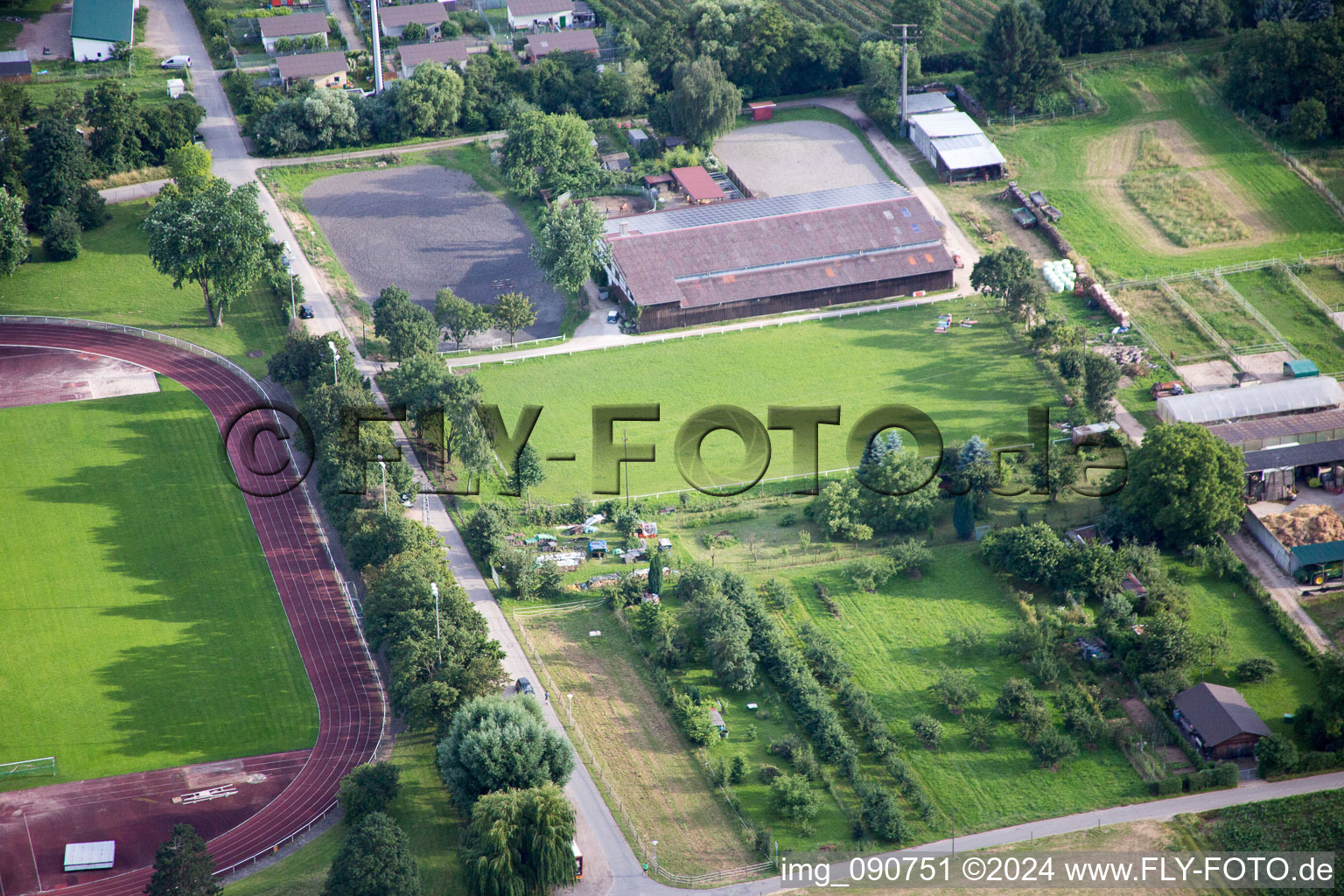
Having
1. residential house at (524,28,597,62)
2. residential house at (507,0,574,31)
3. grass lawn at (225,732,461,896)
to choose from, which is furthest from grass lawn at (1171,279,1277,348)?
residential house at (507,0,574,31)

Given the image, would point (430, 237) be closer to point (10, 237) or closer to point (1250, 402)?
point (10, 237)

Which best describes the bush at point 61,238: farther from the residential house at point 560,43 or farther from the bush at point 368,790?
the bush at point 368,790

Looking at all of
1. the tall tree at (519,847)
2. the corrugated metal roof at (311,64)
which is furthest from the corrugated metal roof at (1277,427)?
the corrugated metal roof at (311,64)

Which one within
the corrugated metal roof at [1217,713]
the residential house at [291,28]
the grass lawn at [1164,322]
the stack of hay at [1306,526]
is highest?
the residential house at [291,28]

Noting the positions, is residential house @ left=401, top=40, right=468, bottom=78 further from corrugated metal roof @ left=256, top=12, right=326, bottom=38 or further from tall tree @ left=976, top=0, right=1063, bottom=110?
tall tree @ left=976, top=0, right=1063, bottom=110

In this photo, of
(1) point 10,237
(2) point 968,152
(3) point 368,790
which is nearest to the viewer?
(3) point 368,790

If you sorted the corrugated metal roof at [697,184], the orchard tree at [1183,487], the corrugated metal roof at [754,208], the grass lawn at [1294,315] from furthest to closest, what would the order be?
1. the corrugated metal roof at [697,184]
2. the corrugated metal roof at [754,208]
3. the grass lawn at [1294,315]
4. the orchard tree at [1183,487]

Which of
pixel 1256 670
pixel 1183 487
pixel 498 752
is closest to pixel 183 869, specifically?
pixel 498 752

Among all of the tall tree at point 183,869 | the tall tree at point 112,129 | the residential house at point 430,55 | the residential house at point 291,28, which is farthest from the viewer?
the residential house at point 291,28
